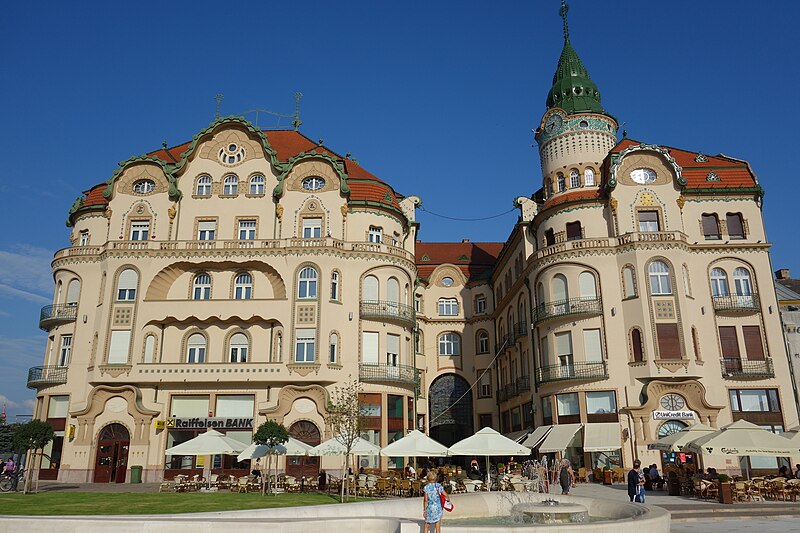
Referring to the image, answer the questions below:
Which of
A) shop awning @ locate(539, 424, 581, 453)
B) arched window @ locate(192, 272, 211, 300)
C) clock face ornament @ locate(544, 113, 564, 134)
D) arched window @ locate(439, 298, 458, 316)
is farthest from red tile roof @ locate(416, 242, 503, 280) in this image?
shop awning @ locate(539, 424, 581, 453)

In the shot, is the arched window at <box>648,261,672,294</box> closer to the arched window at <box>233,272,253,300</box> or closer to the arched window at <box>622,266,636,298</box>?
the arched window at <box>622,266,636,298</box>

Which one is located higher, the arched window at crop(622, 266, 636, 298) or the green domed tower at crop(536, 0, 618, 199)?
the green domed tower at crop(536, 0, 618, 199)

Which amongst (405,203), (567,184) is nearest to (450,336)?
(405,203)

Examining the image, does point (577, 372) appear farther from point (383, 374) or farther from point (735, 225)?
point (735, 225)

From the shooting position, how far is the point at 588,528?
13.5m

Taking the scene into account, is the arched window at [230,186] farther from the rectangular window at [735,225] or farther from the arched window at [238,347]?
the rectangular window at [735,225]

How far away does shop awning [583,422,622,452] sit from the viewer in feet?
115

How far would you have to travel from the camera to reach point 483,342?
177 ft

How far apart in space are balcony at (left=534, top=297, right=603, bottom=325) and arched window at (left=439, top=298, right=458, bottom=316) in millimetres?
15577

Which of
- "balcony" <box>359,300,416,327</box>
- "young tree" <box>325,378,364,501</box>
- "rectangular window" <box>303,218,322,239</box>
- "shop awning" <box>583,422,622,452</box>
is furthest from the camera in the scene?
"rectangular window" <box>303,218,322,239</box>

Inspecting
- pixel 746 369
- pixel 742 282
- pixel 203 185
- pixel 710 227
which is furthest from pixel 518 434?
pixel 203 185

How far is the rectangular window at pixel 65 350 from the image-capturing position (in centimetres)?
4016

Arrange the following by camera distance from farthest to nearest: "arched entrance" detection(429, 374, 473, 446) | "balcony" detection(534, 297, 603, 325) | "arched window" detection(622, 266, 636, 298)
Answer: "arched entrance" detection(429, 374, 473, 446), "balcony" detection(534, 297, 603, 325), "arched window" detection(622, 266, 636, 298)

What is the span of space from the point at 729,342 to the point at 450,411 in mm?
22443
